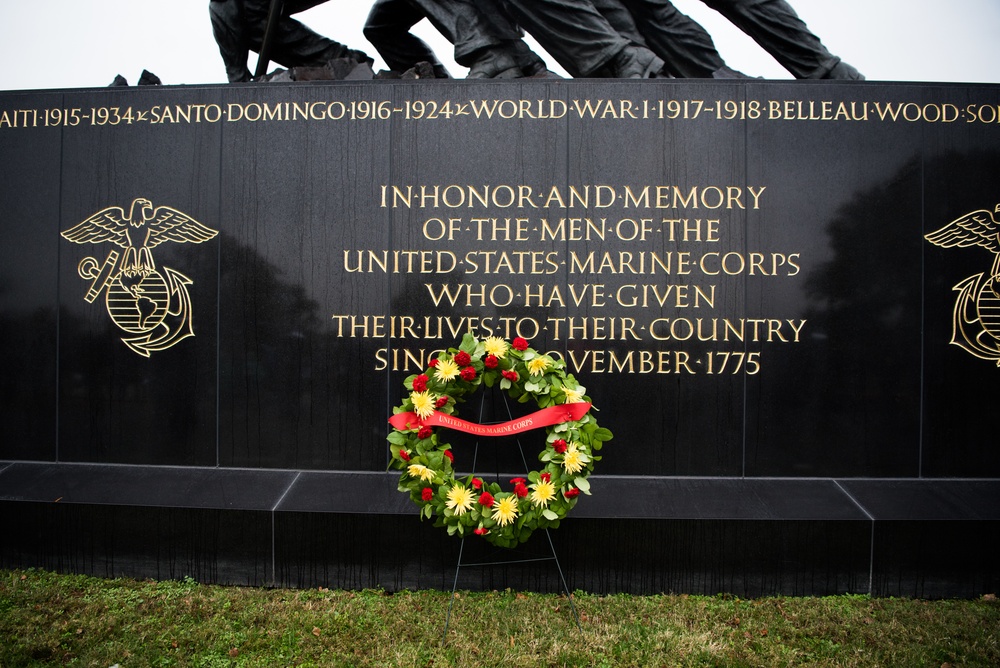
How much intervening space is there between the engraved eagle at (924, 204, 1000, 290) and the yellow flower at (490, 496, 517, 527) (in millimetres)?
3796

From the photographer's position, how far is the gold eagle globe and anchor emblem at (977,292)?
450cm

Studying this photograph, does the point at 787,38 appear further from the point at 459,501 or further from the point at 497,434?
the point at 459,501

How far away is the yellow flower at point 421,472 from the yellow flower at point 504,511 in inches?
16.0

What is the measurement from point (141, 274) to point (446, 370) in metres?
2.95

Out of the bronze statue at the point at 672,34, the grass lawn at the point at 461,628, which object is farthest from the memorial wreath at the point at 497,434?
the bronze statue at the point at 672,34

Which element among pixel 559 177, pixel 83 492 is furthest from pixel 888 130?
pixel 83 492

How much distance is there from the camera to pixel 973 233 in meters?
4.53

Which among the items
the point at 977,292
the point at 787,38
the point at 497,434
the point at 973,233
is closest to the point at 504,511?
the point at 497,434

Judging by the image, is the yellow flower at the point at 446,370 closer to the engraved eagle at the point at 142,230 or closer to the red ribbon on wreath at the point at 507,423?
the red ribbon on wreath at the point at 507,423

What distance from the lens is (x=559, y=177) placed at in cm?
464

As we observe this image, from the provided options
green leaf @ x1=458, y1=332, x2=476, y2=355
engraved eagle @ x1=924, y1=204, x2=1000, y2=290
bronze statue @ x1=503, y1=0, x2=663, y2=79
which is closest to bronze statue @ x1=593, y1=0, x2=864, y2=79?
bronze statue @ x1=503, y1=0, x2=663, y2=79

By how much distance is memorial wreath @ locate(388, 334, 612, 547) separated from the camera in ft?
11.0

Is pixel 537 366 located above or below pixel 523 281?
below

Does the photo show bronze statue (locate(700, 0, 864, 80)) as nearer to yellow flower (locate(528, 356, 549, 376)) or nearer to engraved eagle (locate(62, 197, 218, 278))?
yellow flower (locate(528, 356, 549, 376))
